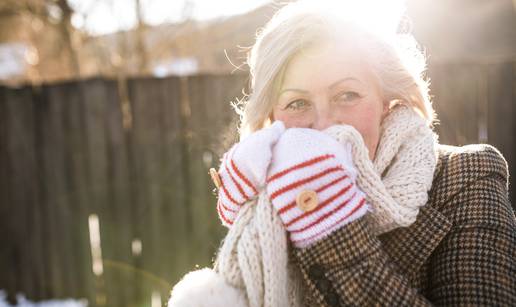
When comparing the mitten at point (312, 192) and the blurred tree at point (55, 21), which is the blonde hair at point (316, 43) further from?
the blurred tree at point (55, 21)

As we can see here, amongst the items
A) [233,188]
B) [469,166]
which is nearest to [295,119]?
[233,188]

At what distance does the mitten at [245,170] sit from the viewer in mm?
1220

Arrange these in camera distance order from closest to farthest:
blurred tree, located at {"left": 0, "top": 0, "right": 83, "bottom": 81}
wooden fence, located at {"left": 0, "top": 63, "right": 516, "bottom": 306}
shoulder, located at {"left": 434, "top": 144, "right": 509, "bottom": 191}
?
shoulder, located at {"left": 434, "top": 144, "right": 509, "bottom": 191} → wooden fence, located at {"left": 0, "top": 63, "right": 516, "bottom": 306} → blurred tree, located at {"left": 0, "top": 0, "right": 83, "bottom": 81}

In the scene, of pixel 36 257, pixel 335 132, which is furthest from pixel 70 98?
pixel 335 132

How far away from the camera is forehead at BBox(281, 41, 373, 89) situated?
159cm

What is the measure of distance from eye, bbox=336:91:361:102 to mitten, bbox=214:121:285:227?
1.20 ft

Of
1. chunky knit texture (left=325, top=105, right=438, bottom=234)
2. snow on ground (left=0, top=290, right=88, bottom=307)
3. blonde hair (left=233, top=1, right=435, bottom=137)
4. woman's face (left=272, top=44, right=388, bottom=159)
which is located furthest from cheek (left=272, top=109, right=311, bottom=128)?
snow on ground (left=0, top=290, right=88, bottom=307)

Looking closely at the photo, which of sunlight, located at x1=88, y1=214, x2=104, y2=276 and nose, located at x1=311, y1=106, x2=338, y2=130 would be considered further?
sunlight, located at x1=88, y1=214, x2=104, y2=276

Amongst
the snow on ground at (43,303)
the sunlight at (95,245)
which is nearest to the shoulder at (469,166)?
the sunlight at (95,245)

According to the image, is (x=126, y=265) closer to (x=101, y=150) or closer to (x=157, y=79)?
(x=101, y=150)

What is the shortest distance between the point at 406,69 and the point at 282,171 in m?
0.87

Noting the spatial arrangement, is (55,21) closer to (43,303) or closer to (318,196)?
(43,303)

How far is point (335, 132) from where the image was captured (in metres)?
A: 1.40

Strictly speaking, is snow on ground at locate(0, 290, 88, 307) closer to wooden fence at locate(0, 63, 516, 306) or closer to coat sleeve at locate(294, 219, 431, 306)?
wooden fence at locate(0, 63, 516, 306)
